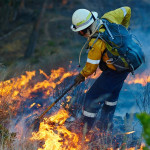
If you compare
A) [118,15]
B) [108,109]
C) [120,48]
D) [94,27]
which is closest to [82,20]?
[94,27]

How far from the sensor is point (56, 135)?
415 cm

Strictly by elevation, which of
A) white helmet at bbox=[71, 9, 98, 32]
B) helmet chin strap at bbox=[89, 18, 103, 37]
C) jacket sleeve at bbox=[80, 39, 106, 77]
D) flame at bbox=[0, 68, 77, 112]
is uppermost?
white helmet at bbox=[71, 9, 98, 32]

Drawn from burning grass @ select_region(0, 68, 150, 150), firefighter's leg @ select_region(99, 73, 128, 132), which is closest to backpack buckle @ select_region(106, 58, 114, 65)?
firefighter's leg @ select_region(99, 73, 128, 132)

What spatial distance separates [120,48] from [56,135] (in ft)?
5.53

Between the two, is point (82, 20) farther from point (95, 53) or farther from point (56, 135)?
point (56, 135)

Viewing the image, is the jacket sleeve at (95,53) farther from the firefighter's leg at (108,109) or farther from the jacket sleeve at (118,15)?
the firefighter's leg at (108,109)

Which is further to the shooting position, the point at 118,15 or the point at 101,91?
the point at 118,15

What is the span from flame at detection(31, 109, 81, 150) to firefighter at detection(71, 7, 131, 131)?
14.6 inches

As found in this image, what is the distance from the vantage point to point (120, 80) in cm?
417

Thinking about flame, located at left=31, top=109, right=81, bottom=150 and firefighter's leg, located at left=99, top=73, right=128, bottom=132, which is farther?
firefighter's leg, located at left=99, top=73, right=128, bottom=132

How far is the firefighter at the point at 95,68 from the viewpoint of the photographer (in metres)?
3.73

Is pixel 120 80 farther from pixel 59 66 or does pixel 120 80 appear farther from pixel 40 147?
pixel 59 66

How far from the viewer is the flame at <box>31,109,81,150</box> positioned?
3975 millimetres

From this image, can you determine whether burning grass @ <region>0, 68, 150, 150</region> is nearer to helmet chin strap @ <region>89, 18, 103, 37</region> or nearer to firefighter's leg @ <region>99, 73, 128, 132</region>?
firefighter's leg @ <region>99, 73, 128, 132</region>
